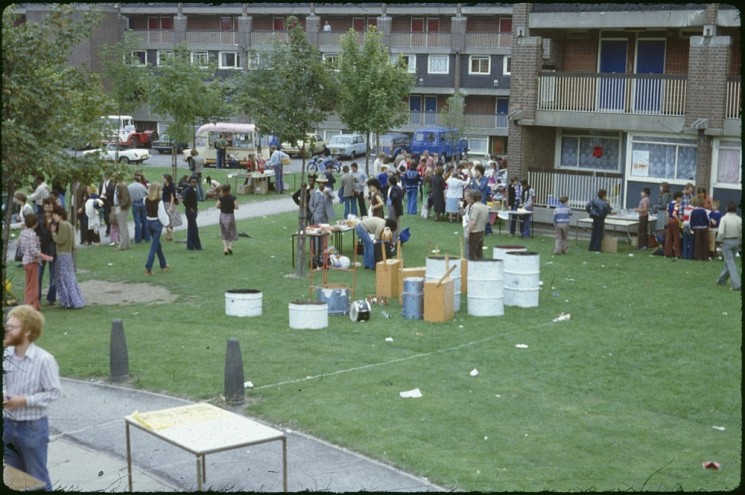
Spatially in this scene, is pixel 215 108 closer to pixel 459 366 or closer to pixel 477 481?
pixel 459 366

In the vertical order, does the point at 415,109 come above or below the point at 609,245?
above

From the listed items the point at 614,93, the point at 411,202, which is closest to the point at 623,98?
the point at 614,93

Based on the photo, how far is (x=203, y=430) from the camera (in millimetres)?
8984

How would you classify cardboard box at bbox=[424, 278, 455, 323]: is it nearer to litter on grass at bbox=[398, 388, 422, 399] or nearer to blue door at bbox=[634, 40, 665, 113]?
litter on grass at bbox=[398, 388, 422, 399]

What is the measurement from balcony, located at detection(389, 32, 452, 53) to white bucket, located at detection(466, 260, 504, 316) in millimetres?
49086

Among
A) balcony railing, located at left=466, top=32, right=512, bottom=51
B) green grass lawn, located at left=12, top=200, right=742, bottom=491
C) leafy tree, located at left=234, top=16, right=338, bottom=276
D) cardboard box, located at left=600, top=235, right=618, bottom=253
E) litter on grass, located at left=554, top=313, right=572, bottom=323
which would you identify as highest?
balcony railing, located at left=466, top=32, right=512, bottom=51

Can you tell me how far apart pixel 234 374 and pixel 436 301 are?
5.52 metres

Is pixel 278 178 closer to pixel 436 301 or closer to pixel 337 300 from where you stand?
pixel 337 300

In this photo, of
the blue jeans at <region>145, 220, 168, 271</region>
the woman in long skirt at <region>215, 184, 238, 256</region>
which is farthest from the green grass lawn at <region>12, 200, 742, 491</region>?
the woman in long skirt at <region>215, 184, 238, 256</region>

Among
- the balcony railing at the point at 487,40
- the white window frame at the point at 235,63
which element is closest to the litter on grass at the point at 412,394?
the balcony railing at the point at 487,40

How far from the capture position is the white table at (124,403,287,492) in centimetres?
859

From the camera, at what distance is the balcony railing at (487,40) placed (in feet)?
209

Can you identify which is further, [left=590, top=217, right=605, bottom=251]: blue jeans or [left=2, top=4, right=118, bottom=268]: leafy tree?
[left=590, top=217, right=605, bottom=251]: blue jeans

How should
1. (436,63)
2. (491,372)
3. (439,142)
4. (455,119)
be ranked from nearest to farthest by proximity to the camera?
(491,372) < (455,119) < (439,142) < (436,63)
